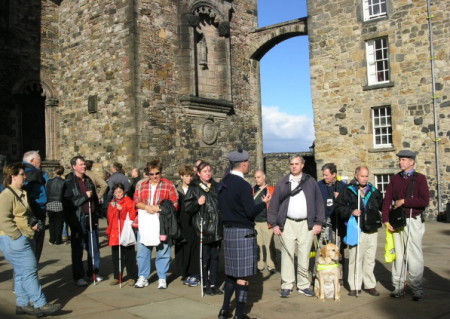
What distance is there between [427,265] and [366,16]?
37.5 ft

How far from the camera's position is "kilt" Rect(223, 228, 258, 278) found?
5.50 m

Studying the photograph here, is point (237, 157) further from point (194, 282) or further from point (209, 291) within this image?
point (194, 282)

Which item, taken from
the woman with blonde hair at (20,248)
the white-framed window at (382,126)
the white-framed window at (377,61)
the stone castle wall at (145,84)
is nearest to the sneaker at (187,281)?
the woman with blonde hair at (20,248)

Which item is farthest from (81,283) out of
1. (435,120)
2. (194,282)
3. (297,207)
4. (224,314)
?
(435,120)

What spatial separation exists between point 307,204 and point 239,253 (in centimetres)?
140

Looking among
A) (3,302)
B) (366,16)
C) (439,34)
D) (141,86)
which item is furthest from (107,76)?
(3,302)

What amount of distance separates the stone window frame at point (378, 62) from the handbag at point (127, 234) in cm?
1234

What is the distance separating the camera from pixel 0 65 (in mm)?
17375

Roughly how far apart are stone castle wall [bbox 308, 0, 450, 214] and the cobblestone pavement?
9057 millimetres

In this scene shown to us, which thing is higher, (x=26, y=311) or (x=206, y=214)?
(x=206, y=214)

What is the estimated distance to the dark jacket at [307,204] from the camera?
654 cm

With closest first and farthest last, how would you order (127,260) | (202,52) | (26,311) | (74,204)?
(26,311)
(74,204)
(127,260)
(202,52)

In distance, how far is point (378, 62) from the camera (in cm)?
1759

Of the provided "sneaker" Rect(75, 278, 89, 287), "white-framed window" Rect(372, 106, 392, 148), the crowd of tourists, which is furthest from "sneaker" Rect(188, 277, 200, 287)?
"white-framed window" Rect(372, 106, 392, 148)
